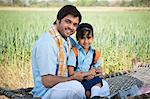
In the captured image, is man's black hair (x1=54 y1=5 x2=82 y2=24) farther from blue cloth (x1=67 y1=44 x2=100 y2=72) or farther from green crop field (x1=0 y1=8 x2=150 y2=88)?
blue cloth (x1=67 y1=44 x2=100 y2=72)

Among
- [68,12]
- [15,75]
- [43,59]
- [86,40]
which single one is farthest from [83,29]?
[15,75]

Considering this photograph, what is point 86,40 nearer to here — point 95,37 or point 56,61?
point 95,37

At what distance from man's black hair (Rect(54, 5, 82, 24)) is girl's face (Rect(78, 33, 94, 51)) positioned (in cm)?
16

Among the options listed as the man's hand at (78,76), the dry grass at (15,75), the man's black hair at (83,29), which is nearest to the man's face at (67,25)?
the man's black hair at (83,29)

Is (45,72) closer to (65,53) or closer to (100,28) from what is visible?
(65,53)

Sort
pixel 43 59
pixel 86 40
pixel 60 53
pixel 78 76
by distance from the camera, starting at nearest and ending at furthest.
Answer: pixel 43 59 → pixel 60 53 → pixel 78 76 → pixel 86 40

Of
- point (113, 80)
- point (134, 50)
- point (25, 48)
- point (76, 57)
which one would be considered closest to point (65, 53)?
point (76, 57)

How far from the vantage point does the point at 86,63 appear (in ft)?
12.2

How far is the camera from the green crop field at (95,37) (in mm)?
3734

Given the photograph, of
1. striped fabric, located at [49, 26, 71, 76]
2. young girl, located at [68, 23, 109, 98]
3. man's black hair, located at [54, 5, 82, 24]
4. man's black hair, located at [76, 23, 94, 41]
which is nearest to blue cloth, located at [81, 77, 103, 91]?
young girl, located at [68, 23, 109, 98]

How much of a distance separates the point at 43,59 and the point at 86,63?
47 cm

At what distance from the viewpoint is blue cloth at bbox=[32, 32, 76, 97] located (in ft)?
11.1

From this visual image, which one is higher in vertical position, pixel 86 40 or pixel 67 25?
pixel 67 25

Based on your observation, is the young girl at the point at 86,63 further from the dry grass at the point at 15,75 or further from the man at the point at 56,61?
the dry grass at the point at 15,75
